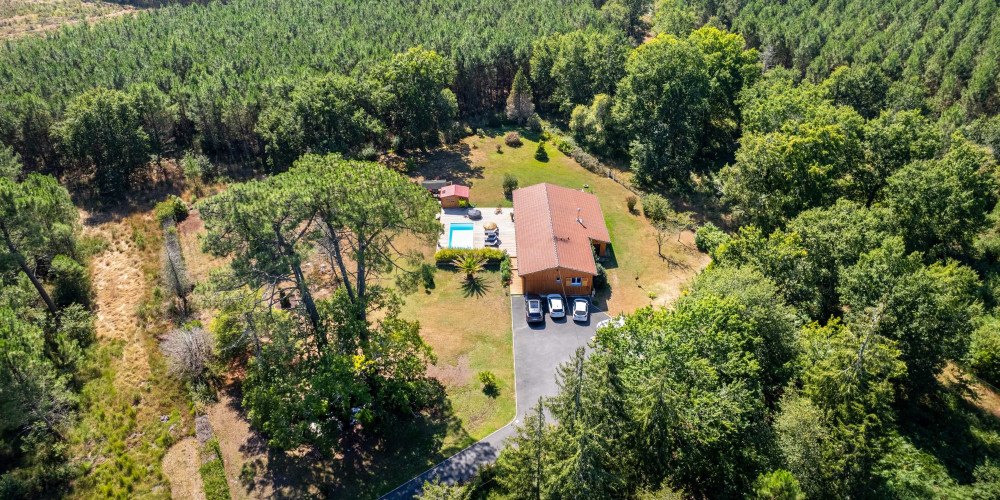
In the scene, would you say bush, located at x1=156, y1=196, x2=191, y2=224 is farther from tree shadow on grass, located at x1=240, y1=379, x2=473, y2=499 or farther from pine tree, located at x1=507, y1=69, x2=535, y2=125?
pine tree, located at x1=507, y1=69, x2=535, y2=125

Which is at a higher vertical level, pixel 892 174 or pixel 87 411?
pixel 892 174

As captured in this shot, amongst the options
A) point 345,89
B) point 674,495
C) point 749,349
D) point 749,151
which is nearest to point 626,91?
point 749,151

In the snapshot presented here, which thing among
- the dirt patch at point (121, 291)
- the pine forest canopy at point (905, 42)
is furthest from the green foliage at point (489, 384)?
the pine forest canopy at point (905, 42)

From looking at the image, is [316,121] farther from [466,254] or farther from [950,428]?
[950,428]

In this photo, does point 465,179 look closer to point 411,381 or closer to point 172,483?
point 411,381

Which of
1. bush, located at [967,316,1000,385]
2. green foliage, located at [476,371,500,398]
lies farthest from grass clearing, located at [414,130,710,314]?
bush, located at [967,316,1000,385]

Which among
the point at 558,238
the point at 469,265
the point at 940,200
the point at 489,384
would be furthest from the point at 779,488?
the point at 940,200

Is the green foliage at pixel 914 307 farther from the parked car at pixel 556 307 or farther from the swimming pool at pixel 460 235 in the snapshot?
the swimming pool at pixel 460 235
